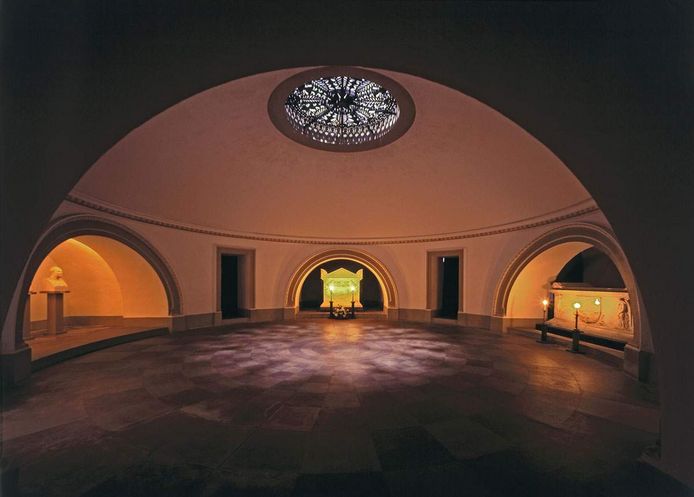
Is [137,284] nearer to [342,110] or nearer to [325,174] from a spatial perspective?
[325,174]

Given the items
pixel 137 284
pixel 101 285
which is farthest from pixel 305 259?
pixel 101 285

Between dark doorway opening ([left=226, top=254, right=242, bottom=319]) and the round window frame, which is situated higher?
the round window frame

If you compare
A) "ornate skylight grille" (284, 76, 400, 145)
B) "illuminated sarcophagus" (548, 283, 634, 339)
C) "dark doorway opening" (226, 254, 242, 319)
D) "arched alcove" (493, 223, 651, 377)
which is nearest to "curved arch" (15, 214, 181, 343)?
"dark doorway opening" (226, 254, 242, 319)

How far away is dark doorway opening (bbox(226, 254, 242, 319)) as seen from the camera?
15438mm

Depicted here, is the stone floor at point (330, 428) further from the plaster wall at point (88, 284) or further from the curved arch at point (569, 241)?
the plaster wall at point (88, 284)

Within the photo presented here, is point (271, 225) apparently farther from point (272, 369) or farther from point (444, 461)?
point (444, 461)

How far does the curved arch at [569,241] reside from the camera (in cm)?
707

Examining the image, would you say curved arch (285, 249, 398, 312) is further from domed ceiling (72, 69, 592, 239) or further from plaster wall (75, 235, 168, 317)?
plaster wall (75, 235, 168, 317)

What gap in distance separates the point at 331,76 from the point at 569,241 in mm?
8661

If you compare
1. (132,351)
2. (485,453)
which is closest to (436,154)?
(485,453)

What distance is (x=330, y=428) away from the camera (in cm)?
421

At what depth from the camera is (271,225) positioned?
46.3ft

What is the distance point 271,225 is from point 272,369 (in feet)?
27.7

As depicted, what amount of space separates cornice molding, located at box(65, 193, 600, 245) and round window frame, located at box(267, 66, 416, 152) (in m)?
5.51
